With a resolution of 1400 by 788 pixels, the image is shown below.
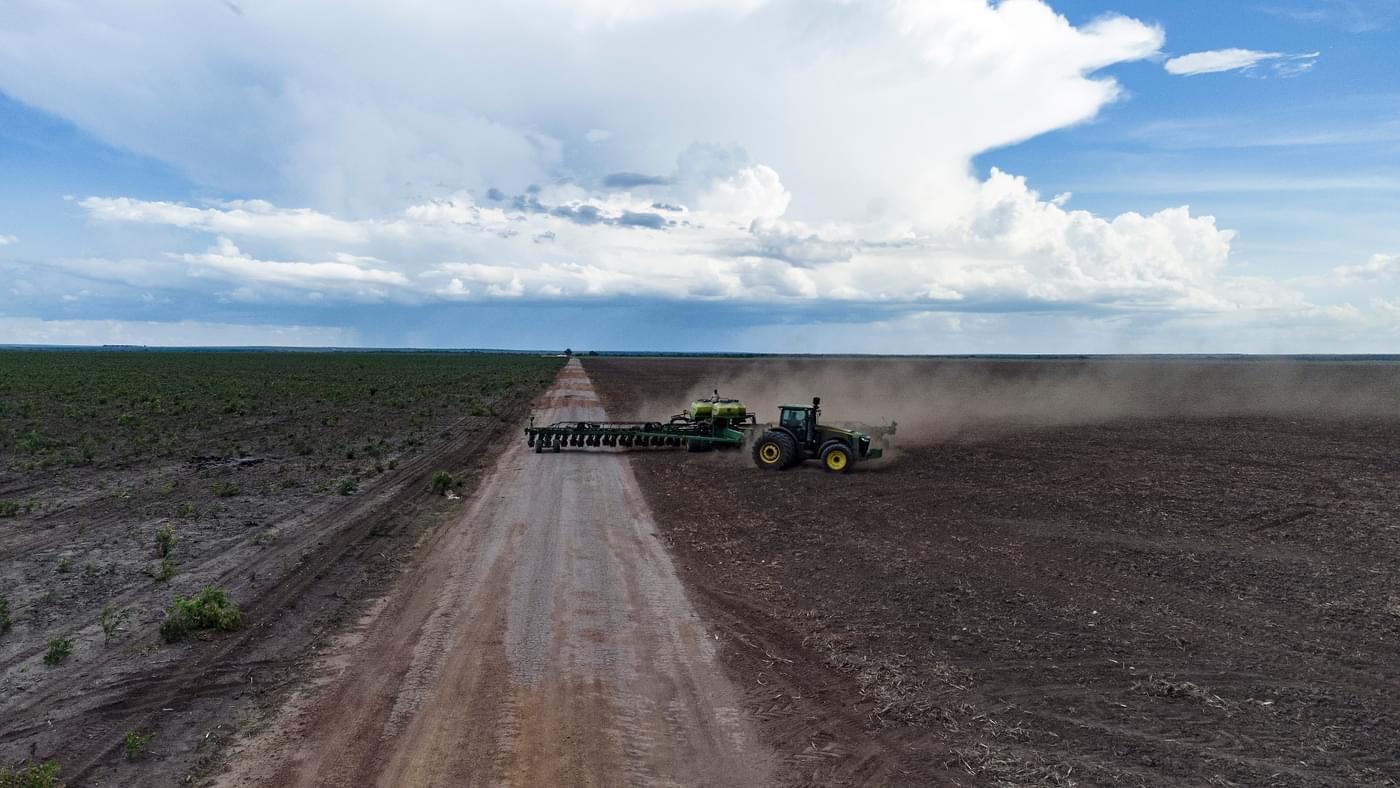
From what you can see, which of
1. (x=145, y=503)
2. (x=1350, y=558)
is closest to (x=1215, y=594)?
(x=1350, y=558)

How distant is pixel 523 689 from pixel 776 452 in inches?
611

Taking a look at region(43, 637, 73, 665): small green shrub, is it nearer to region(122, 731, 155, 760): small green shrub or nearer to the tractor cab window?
region(122, 731, 155, 760): small green shrub

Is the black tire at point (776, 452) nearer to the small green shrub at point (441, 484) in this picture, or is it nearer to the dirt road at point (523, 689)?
the small green shrub at point (441, 484)

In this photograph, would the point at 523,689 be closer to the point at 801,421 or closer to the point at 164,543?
the point at 164,543

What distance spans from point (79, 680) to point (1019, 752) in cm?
1012

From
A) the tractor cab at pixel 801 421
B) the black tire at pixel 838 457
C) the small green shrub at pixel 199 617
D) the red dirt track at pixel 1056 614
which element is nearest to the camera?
the red dirt track at pixel 1056 614

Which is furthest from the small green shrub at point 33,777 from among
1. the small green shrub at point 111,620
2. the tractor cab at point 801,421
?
the tractor cab at point 801,421

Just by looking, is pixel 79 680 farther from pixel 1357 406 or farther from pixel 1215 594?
pixel 1357 406

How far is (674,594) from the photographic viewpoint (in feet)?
39.9

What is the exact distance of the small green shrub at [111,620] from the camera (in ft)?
33.6

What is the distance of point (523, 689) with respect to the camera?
8680mm

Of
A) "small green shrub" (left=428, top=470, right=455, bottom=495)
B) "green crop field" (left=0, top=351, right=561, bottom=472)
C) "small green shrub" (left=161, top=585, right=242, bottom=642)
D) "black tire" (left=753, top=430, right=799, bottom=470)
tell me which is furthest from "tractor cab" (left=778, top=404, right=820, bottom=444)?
"small green shrub" (left=161, top=585, right=242, bottom=642)

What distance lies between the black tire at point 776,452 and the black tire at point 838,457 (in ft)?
3.29

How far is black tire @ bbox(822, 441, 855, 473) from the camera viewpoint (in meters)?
23.0
